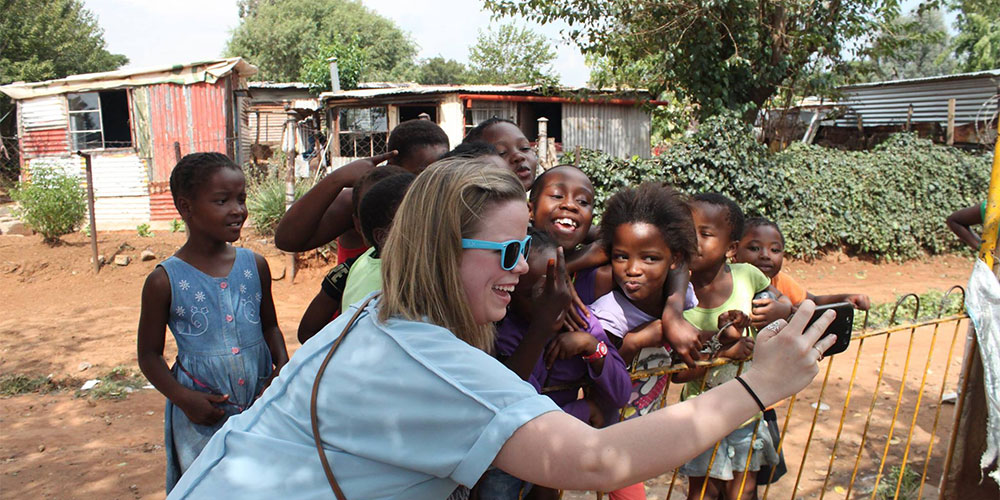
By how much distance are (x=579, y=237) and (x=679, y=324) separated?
606 mm

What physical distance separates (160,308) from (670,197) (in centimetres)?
203

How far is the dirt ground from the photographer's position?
449cm

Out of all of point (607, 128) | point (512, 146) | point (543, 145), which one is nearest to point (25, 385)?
point (512, 146)

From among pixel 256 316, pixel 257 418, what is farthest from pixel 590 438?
pixel 256 316

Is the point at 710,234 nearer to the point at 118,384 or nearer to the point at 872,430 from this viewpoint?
the point at 872,430

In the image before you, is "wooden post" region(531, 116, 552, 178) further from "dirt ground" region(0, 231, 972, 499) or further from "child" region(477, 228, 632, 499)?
"child" region(477, 228, 632, 499)

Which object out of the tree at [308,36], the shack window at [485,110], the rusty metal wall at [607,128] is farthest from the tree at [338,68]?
the tree at [308,36]

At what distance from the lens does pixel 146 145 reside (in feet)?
54.5

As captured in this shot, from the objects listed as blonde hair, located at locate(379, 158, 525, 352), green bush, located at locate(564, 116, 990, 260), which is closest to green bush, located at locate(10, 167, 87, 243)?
green bush, located at locate(564, 116, 990, 260)

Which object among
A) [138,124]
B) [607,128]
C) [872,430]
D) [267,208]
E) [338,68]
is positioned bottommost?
[872,430]

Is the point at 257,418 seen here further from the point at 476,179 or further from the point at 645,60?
the point at 645,60

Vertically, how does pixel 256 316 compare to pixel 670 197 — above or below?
below

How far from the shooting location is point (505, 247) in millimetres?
1482

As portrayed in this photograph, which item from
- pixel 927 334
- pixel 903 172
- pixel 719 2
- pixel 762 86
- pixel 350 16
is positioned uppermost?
pixel 350 16
